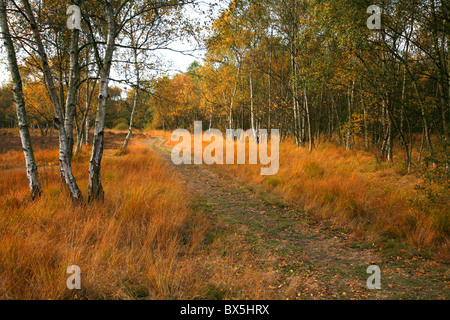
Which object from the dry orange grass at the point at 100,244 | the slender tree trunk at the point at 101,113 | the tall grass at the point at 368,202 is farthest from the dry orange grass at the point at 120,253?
the tall grass at the point at 368,202

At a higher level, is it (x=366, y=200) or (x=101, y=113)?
(x=101, y=113)

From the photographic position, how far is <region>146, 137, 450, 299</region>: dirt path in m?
2.88

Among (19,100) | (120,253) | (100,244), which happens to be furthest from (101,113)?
(120,253)

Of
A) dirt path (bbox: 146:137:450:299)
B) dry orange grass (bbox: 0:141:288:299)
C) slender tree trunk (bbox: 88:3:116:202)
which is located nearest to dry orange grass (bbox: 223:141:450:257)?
dirt path (bbox: 146:137:450:299)

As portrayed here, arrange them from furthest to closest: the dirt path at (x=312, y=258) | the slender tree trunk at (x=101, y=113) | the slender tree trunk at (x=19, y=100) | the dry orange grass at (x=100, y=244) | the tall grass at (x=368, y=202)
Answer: the slender tree trunk at (x=101, y=113)
the slender tree trunk at (x=19, y=100)
the tall grass at (x=368, y=202)
the dirt path at (x=312, y=258)
the dry orange grass at (x=100, y=244)

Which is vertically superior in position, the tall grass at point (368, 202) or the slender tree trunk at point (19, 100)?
the slender tree trunk at point (19, 100)

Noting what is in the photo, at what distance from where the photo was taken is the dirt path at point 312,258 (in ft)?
9.46

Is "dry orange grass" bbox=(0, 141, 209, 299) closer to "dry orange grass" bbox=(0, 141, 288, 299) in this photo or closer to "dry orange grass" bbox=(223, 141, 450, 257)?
"dry orange grass" bbox=(0, 141, 288, 299)

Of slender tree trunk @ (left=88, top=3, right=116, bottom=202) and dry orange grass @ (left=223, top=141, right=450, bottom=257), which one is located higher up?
slender tree trunk @ (left=88, top=3, right=116, bottom=202)

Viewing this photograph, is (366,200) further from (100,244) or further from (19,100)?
(19,100)

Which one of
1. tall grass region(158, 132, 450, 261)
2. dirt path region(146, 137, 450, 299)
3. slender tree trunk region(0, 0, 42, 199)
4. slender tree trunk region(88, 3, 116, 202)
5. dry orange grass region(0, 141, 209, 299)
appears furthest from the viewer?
slender tree trunk region(88, 3, 116, 202)

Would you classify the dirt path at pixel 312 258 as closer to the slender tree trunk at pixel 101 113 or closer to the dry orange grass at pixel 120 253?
the dry orange grass at pixel 120 253

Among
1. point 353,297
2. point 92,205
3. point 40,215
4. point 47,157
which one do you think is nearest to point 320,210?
point 353,297

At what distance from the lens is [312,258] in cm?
376
